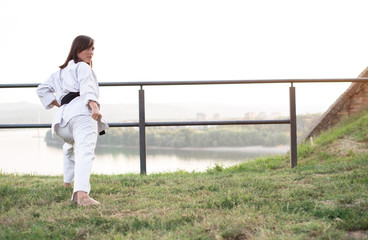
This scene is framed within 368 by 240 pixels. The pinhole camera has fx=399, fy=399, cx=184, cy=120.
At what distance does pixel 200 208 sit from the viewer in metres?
2.78

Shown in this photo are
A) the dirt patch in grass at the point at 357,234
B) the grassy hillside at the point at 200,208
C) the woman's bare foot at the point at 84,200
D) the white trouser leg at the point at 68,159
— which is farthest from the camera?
the white trouser leg at the point at 68,159

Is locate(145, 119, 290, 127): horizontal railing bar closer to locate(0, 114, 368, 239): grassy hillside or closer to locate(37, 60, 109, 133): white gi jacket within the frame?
locate(0, 114, 368, 239): grassy hillside

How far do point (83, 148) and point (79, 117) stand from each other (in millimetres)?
249

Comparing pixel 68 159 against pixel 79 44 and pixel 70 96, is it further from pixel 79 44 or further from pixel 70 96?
pixel 79 44

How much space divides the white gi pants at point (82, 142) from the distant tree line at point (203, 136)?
1755mm

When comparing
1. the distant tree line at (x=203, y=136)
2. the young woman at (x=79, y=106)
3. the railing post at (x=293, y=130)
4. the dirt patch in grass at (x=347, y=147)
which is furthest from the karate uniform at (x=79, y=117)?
the dirt patch in grass at (x=347, y=147)

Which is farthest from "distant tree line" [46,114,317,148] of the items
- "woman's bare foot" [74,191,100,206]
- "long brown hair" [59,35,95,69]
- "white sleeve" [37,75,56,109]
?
"woman's bare foot" [74,191,100,206]

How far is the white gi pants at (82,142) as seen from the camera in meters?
3.00

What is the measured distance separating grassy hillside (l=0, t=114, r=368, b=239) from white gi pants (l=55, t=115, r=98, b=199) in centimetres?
21

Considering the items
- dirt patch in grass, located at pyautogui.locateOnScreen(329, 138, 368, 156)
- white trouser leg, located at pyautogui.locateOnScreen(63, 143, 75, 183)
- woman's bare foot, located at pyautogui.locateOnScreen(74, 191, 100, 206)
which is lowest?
woman's bare foot, located at pyautogui.locateOnScreen(74, 191, 100, 206)

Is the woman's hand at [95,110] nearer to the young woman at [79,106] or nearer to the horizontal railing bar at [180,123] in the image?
the young woman at [79,106]

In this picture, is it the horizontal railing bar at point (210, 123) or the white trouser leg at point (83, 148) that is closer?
the white trouser leg at point (83, 148)

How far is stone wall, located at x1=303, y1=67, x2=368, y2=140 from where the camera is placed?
7465 mm

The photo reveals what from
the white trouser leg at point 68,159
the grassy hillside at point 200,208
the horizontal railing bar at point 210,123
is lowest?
the grassy hillside at point 200,208
